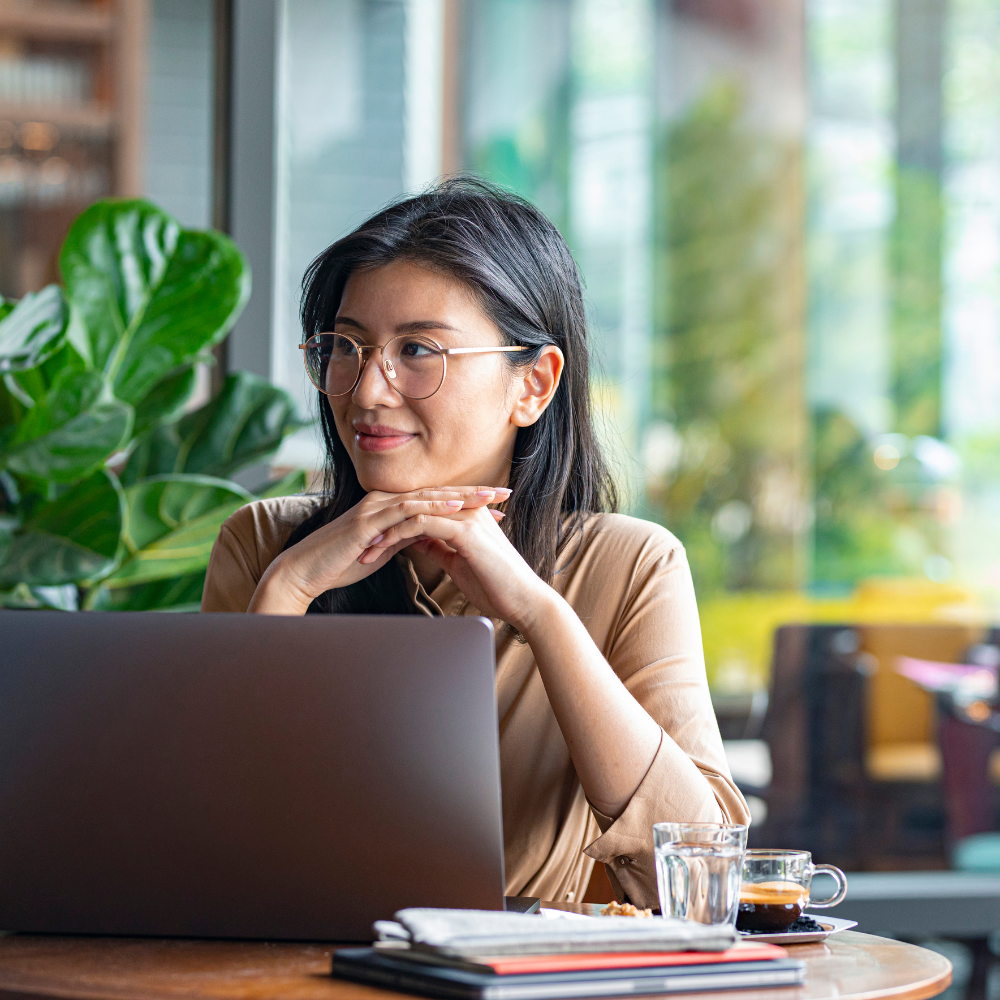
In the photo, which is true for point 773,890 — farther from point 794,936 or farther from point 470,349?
point 470,349

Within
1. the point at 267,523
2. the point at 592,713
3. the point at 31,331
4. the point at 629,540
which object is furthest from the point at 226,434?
the point at 592,713

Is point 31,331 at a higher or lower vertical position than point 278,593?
higher

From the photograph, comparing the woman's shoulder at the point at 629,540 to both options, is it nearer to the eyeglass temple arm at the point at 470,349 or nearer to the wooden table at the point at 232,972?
the eyeglass temple arm at the point at 470,349

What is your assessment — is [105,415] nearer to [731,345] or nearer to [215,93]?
[215,93]

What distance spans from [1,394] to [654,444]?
65.0 inches

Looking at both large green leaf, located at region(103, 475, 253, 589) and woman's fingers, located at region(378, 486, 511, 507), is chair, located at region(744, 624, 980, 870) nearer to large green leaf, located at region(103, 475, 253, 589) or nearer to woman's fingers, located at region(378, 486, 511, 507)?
large green leaf, located at region(103, 475, 253, 589)

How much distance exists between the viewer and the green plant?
5.61 feet

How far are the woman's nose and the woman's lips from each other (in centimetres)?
3

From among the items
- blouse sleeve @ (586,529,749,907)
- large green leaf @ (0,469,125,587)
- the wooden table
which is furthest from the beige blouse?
large green leaf @ (0,469,125,587)

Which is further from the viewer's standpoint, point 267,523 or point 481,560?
point 267,523

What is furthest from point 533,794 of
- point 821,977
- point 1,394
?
point 1,394

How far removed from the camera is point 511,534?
1398 millimetres

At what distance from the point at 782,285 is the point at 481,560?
2.11 metres

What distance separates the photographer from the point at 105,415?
1725 mm
